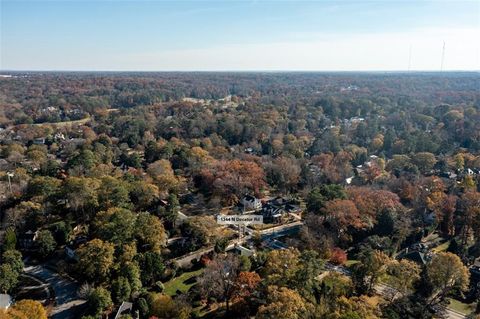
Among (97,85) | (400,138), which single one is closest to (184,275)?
(400,138)

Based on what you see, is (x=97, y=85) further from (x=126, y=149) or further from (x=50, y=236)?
(x=50, y=236)

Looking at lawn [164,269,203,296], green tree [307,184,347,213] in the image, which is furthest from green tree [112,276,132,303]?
green tree [307,184,347,213]

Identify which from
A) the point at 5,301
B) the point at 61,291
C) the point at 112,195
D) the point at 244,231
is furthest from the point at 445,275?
the point at 5,301

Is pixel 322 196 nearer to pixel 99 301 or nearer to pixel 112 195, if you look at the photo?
pixel 112 195

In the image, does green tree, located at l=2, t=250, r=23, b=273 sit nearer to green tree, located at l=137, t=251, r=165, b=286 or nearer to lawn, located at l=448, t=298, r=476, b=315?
green tree, located at l=137, t=251, r=165, b=286

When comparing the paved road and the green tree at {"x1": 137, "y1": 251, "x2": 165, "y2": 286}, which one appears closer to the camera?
the paved road
